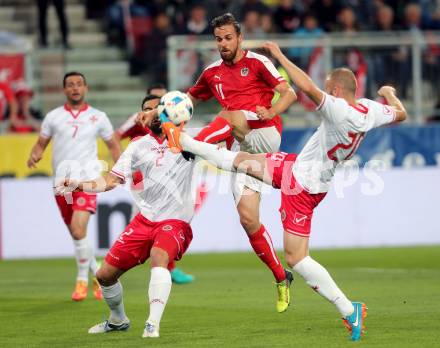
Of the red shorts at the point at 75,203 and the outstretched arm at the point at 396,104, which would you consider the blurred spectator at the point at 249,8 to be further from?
the outstretched arm at the point at 396,104

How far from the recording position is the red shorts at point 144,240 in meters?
10.0

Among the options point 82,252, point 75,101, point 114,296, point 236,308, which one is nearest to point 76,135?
point 75,101

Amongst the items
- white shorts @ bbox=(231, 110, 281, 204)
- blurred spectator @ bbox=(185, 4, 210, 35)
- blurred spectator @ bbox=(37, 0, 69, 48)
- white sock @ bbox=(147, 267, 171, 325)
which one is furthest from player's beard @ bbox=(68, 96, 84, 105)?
blurred spectator @ bbox=(37, 0, 69, 48)

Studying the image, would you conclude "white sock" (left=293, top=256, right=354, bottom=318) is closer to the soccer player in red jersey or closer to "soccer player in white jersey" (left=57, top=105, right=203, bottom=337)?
"soccer player in white jersey" (left=57, top=105, right=203, bottom=337)

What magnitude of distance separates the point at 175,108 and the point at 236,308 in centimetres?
320

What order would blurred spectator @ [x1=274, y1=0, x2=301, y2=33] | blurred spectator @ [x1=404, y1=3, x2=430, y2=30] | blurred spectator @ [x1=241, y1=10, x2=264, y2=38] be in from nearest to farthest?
blurred spectator @ [x1=241, y1=10, x2=264, y2=38], blurred spectator @ [x1=274, y1=0, x2=301, y2=33], blurred spectator @ [x1=404, y1=3, x2=430, y2=30]

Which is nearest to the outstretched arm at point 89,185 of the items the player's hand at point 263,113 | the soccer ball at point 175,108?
the soccer ball at point 175,108

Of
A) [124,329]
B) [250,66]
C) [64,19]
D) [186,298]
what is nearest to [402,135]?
[64,19]

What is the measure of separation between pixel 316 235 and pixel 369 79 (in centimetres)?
313

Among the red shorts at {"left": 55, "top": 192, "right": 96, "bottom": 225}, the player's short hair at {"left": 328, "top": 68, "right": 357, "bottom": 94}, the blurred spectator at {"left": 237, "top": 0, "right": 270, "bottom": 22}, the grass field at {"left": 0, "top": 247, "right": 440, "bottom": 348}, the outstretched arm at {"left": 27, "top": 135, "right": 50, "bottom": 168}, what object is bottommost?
the grass field at {"left": 0, "top": 247, "right": 440, "bottom": 348}

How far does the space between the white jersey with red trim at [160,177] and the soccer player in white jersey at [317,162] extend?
0.42m

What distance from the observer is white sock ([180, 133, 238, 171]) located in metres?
9.88

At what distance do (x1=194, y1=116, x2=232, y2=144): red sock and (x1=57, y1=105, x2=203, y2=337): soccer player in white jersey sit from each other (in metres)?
0.45

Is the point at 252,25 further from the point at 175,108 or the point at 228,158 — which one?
the point at 175,108
